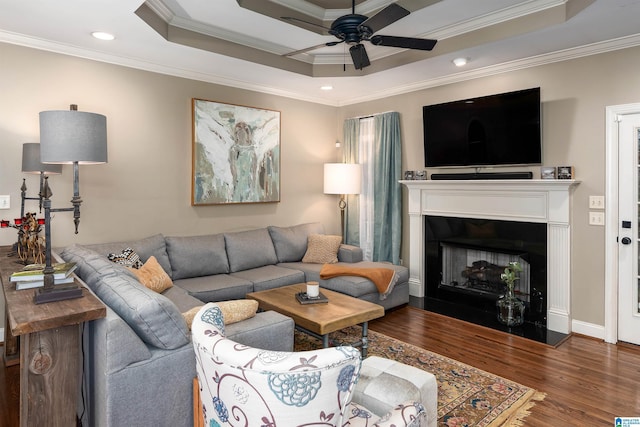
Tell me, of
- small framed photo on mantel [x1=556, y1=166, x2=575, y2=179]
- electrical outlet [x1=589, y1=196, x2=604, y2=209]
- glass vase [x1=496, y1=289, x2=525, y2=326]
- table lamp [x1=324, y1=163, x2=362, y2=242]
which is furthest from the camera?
table lamp [x1=324, y1=163, x2=362, y2=242]

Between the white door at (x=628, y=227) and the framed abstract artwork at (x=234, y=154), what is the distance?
365 cm

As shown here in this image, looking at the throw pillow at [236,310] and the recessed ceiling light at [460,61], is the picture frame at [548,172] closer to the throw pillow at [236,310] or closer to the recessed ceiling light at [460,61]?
the recessed ceiling light at [460,61]

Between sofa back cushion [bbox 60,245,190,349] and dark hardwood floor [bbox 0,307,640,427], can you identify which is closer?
sofa back cushion [bbox 60,245,190,349]

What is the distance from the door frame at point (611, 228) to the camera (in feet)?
11.6

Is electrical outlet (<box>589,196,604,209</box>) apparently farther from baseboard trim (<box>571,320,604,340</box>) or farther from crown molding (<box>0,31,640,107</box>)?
crown molding (<box>0,31,640,107</box>)

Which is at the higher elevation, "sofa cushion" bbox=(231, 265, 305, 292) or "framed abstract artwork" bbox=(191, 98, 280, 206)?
"framed abstract artwork" bbox=(191, 98, 280, 206)

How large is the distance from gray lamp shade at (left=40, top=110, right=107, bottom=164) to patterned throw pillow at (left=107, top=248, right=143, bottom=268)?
1593 mm

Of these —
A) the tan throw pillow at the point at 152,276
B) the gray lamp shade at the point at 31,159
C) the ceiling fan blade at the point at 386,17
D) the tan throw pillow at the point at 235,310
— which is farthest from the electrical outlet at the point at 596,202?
the gray lamp shade at the point at 31,159

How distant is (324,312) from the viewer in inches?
119

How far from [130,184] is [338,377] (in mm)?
3651

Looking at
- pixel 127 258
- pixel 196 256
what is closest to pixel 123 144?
pixel 127 258

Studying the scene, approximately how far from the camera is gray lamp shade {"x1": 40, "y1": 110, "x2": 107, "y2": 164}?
6.77 ft

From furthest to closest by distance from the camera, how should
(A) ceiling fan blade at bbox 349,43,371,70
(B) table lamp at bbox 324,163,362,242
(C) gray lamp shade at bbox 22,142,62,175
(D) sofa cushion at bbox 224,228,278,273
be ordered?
(B) table lamp at bbox 324,163,362,242
(D) sofa cushion at bbox 224,228,278,273
(C) gray lamp shade at bbox 22,142,62,175
(A) ceiling fan blade at bbox 349,43,371,70

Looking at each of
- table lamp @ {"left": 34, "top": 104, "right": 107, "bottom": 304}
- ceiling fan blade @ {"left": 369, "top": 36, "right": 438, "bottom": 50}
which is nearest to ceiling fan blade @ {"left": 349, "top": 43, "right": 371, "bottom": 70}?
ceiling fan blade @ {"left": 369, "top": 36, "right": 438, "bottom": 50}
